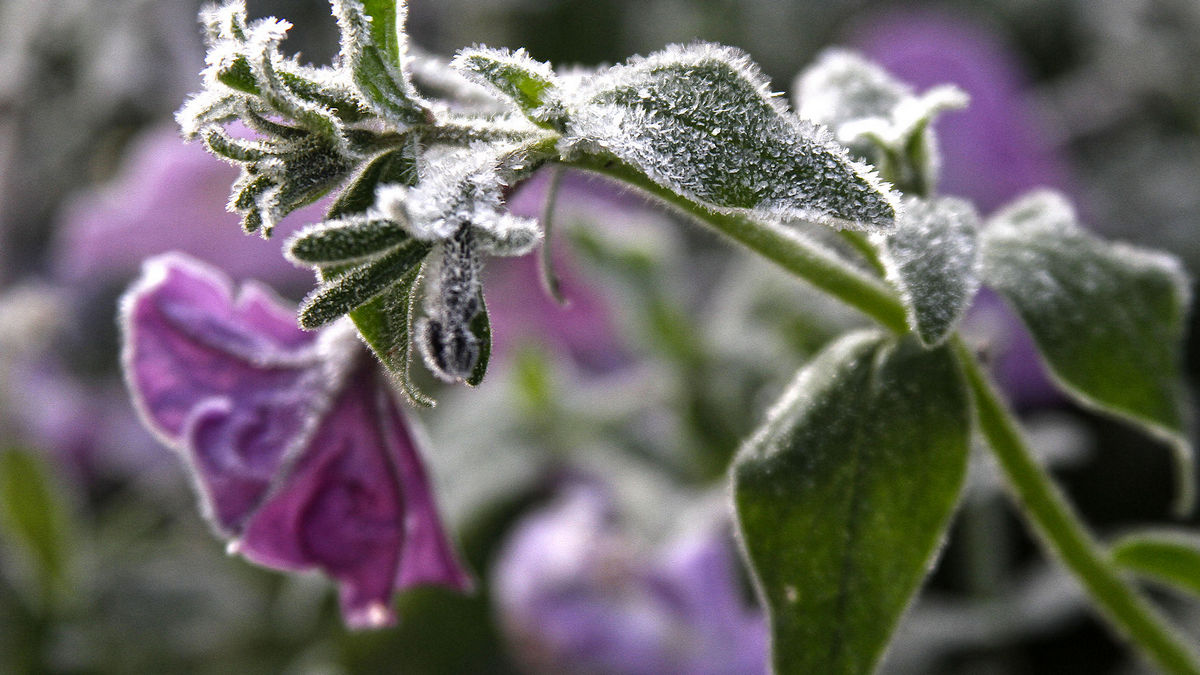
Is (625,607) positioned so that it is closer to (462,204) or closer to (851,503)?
(851,503)

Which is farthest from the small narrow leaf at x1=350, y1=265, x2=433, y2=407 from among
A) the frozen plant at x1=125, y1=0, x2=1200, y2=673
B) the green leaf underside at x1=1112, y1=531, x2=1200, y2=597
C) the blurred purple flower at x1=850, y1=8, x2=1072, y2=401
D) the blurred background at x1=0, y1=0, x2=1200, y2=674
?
the blurred purple flower at x1=850, y1=8, x2=1072, y2=401

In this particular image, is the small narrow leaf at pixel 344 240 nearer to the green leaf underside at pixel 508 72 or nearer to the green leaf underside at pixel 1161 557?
the green leaf underside at pixel 508 72

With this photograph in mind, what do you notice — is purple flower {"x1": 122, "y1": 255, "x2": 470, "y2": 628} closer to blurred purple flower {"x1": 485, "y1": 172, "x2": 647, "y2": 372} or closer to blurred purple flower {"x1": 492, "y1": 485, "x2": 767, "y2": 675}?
blurred purple flower {"x1": 492, "y1": 485, "x2": 767, "y2": 675}

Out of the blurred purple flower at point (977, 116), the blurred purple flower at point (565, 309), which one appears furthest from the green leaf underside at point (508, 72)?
the blurred purple flower at point (977, 116)

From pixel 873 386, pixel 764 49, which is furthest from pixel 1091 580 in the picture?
pixel 764 49

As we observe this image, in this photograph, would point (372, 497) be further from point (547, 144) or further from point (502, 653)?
point (502, 653)
